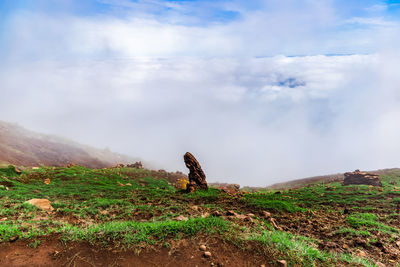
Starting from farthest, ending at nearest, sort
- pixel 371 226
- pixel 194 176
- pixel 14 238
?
pixel 194 176, pixel 371 226, pixel 14 238

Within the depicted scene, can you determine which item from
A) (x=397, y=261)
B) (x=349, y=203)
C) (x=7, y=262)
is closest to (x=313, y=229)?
(x=397, y=261)

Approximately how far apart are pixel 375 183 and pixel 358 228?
55.9 ft

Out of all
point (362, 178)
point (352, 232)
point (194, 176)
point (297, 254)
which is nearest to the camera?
point (297, 254)

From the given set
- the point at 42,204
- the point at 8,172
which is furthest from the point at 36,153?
the point at 42,204

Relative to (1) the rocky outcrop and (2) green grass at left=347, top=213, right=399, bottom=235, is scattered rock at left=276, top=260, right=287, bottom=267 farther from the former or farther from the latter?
(1) the rocky outcrop

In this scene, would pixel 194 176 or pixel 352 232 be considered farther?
pixel 194 176

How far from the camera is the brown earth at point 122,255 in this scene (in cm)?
467

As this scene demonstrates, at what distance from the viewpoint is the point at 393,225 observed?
32.9 feet

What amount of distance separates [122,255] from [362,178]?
2650cm

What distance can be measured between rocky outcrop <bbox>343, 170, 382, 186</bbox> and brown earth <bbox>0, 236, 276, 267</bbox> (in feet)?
78.0

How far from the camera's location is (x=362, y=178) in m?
23.3

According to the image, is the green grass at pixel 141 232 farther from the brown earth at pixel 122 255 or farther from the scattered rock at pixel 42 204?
the scattered rock at pixel 42 204

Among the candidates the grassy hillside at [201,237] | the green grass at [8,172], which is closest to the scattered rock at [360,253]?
the grassy hillside at [201,237]

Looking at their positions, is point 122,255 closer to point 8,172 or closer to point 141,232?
point 141,232
